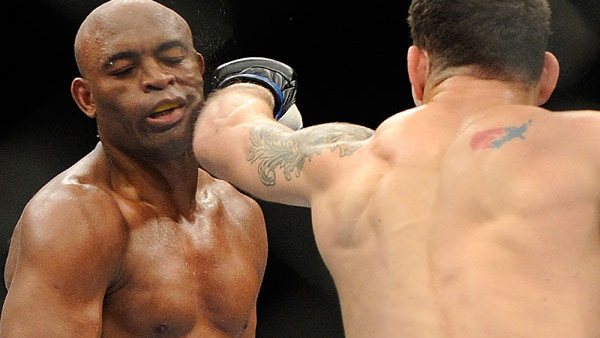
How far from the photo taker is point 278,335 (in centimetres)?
312

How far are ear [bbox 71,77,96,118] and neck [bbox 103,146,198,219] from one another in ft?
0.29

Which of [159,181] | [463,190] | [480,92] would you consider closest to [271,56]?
[159,181]

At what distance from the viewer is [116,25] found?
1968 mm

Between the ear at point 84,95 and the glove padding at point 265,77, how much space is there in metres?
0.25

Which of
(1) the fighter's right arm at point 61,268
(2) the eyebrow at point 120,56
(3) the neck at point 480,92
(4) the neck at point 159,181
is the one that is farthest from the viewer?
(4) the neck at point 159,181

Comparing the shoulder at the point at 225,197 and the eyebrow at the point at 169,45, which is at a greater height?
the eyebrow at the point at 169,45

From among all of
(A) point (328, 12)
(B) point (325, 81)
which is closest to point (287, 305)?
(B) point (325, 81)

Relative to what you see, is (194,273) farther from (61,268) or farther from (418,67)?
(418,67)

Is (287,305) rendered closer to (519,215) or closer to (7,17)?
(7,17)

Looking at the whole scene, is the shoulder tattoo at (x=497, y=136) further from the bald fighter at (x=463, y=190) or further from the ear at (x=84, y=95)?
the ear at (x=84, y=95)

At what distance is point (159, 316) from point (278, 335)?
1.15 metres

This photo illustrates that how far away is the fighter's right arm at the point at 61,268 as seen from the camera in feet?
6.00

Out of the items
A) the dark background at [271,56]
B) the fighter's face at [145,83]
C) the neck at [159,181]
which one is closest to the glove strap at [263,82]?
the fighter's face at [145,83]

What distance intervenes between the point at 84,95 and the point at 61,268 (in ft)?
1.27
